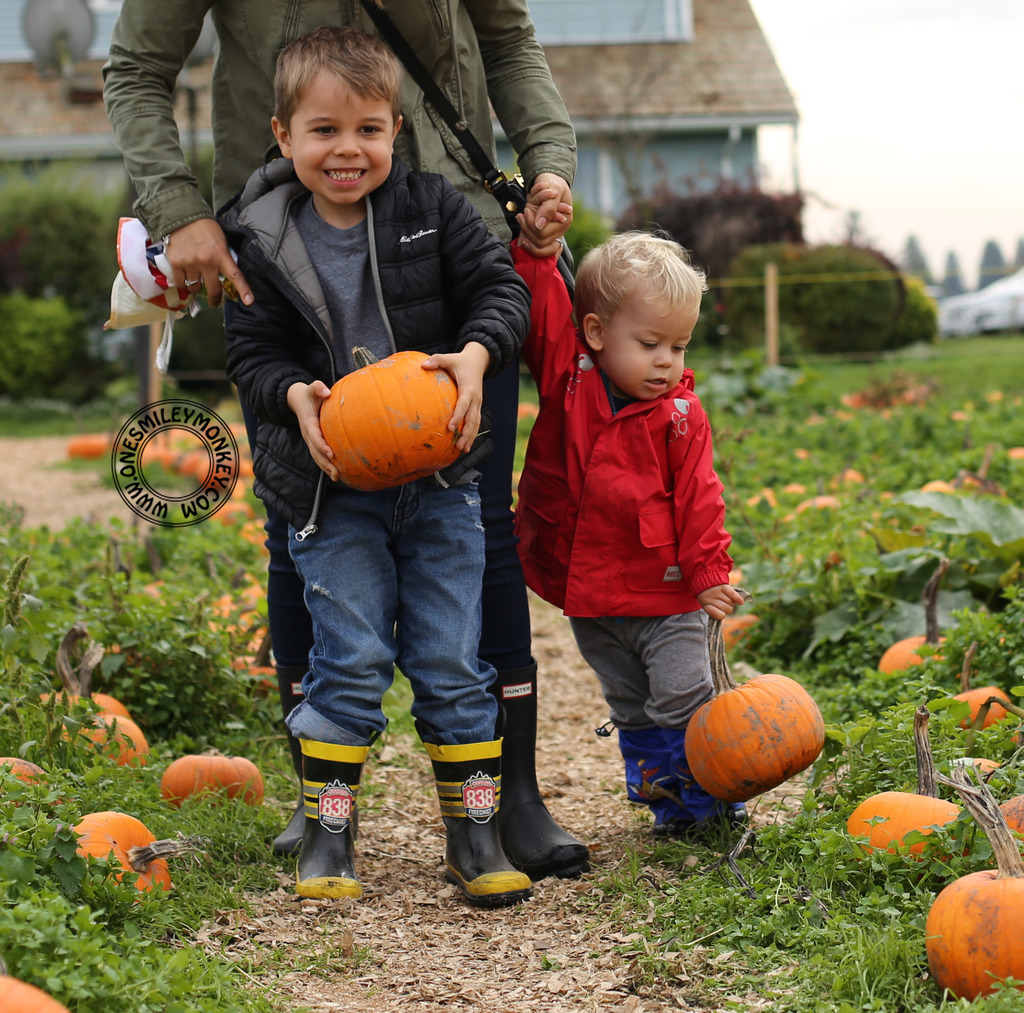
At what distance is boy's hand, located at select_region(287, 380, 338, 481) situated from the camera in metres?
2.41

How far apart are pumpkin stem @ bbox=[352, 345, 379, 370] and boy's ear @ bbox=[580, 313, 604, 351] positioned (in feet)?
1.87

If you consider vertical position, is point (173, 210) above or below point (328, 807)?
above

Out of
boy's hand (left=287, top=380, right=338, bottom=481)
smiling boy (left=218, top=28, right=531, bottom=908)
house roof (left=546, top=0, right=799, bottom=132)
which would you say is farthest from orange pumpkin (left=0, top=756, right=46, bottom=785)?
house roof (left=546, top=0, right=799, bottom=132)

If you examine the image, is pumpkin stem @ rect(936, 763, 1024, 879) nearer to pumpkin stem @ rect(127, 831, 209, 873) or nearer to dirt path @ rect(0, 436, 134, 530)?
pumpkin stem @ rect(127, 831, 209, 873)

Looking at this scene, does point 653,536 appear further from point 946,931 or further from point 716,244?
point 716,244

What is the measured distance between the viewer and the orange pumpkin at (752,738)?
8.48ft

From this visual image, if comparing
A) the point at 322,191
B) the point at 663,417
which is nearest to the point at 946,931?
the point at 663,417

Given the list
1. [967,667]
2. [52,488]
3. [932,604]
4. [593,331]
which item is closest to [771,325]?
[52,488]

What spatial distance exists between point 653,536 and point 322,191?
1.02 m

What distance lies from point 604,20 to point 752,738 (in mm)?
Answer: 21356

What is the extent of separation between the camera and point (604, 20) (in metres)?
21.9

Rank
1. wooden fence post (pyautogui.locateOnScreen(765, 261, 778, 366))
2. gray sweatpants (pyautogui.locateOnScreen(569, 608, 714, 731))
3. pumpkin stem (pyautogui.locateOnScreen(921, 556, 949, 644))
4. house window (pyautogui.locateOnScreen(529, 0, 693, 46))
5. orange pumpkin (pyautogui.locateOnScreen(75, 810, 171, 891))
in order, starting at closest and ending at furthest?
orange pumpkin (pyautogui.locateOnScreen(75, 810, 171, 891)), gray sweatpants (pyautogui.locateOnScreen(569, 608, 714, 731)), pumpkin stem (pyautogui.locateOnScreen(921, 556, 949, 644)), wooden fence post (pyautogui.locateOnScreen(765, 261, 778, 366)), house window (pyautogui.locateOnScreen(529, 0, 693, 46))

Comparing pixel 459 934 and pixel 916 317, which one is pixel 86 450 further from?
pixel 916 317

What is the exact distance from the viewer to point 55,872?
2.12 metres
